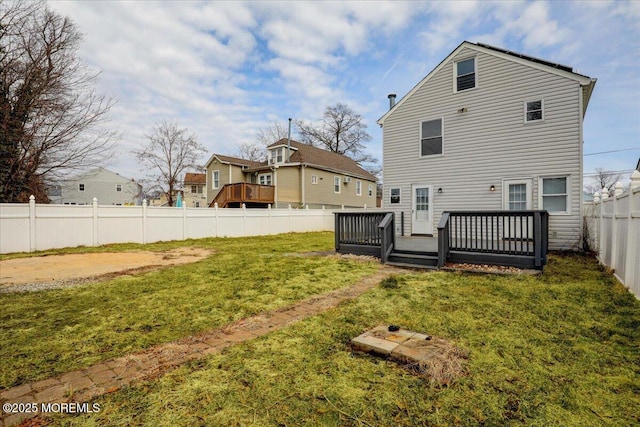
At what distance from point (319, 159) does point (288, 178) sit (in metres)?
3.50

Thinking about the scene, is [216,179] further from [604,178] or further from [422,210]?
[604,178]

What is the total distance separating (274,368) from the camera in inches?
91.4

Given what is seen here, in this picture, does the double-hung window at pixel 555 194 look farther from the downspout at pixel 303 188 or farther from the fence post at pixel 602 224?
the downspout at pixel 303 188

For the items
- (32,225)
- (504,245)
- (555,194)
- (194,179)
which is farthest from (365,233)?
(194,179)

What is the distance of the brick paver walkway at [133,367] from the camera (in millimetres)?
1982

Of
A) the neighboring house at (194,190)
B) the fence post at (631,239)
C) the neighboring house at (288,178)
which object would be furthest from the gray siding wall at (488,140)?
the neighboring house at (194,190)

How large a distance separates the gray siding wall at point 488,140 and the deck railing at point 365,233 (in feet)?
14.8

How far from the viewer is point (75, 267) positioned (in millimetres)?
6707

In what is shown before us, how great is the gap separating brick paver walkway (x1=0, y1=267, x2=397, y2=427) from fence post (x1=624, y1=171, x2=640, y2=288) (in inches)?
167

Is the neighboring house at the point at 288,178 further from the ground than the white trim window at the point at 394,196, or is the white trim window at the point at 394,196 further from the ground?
the neighboring house at the point at 288,178

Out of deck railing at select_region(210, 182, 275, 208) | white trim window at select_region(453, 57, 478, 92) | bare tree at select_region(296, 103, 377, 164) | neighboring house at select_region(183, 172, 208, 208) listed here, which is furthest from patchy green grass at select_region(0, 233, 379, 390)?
neighboring house at select_region(183, 172, 208, 208)

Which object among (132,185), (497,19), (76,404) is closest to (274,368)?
(76,404)

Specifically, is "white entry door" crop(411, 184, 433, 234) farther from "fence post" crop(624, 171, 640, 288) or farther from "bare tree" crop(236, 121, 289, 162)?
"bare tree" crop(236, 121, 289, 162)

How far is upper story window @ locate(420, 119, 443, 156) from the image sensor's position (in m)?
11.0
